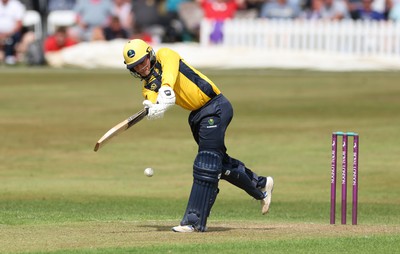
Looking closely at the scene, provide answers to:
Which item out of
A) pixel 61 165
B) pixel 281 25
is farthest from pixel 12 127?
pixel 281 25

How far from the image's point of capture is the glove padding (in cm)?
1055

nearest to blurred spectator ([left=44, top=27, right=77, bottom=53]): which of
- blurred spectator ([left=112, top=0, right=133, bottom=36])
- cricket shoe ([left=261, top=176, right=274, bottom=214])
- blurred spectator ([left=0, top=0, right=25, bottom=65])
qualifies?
blurred spectator ([left=0, top=0, right=25, bottom=65])

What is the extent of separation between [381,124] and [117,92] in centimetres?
729

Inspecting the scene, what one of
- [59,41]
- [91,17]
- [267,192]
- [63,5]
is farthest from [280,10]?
[267,192]

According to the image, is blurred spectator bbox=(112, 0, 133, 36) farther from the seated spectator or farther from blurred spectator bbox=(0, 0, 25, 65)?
blurred spectator bbox=(0, 0, 25, 65)

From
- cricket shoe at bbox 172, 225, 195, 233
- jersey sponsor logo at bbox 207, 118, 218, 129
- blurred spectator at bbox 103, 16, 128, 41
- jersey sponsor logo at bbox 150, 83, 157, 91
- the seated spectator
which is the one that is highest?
jersey sponsor logo at bbox 150, 83, 157, 91

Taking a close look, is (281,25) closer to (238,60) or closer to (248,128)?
(238,60)

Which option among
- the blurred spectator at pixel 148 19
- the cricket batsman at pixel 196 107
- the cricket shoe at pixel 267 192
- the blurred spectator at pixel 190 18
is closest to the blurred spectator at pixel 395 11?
the blurred spectator at pixel 190 18

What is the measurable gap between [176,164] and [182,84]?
8.14 metres

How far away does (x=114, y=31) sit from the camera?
33.5m

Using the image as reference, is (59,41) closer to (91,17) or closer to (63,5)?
(91,17)

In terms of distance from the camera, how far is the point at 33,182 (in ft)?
56.1

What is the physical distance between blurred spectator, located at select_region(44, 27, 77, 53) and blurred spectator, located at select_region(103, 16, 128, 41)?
1.04m

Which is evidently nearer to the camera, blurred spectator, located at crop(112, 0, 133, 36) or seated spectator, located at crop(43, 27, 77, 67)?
seated spectator, located at crop(43, 27, 77, 67)
